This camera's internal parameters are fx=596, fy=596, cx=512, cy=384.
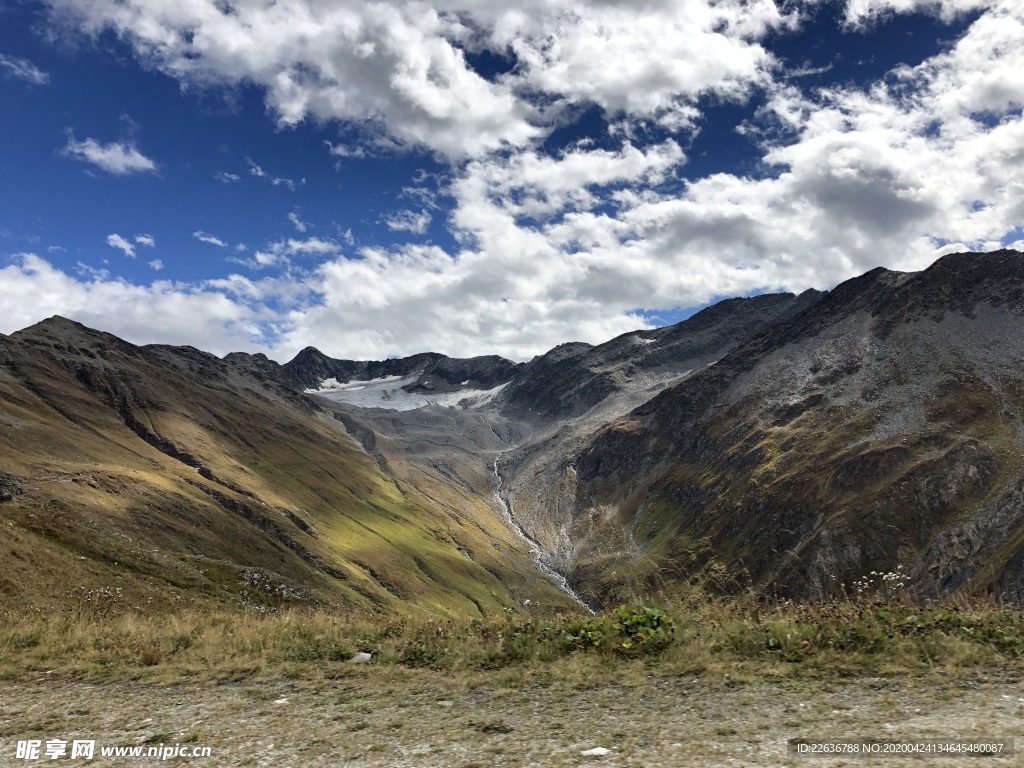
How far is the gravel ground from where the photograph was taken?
7.97 meters

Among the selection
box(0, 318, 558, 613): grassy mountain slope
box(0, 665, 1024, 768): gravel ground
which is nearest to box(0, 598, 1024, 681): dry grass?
box(0, 665, 1024, 768): gravel ground

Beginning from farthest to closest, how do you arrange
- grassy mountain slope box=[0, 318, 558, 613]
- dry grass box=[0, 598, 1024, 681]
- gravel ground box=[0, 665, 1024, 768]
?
1. grassy mountain slope box=[0, 318, 558, 613]
2. dry grass box=[0, 598, 1024, 681]
3. gravel ground box=[0, 665, 1024, 768]

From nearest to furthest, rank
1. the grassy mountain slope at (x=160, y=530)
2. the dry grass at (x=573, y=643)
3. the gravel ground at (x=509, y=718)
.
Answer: the gravel ground at (x=509, y=718)
the dry grass at (x=573, y=643)
the grassy mountain slope at (x=160, y=530)

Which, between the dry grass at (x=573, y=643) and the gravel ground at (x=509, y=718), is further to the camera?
the dry grass at (x=573, y=643)

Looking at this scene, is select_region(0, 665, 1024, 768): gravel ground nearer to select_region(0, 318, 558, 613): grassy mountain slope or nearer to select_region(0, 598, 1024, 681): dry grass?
select_region(0, 598, 1024, 681): dry grass

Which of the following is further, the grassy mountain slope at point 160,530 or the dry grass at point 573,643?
the grassy mountain slope at point 160,530

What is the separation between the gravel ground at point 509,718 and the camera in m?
7.97

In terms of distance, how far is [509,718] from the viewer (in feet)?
31.2

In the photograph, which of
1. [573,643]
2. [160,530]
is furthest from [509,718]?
[160,530]

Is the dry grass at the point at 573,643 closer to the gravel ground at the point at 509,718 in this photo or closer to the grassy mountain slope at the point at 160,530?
the gravel ground at the point at 509,718

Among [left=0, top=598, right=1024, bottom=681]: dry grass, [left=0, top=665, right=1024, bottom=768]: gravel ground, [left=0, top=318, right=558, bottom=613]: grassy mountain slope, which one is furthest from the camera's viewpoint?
[left=0, top=318, right=558, bottom=613]: grassy mountain slope

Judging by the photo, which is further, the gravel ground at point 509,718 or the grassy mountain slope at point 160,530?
the grassy mountain slope at point 160,530

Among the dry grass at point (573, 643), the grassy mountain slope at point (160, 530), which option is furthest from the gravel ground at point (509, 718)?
the grassy mountain slope at point (160, 530)

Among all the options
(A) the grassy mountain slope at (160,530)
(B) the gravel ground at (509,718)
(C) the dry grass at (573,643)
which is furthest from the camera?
(A) the grassy mountain slope at (160,530)
